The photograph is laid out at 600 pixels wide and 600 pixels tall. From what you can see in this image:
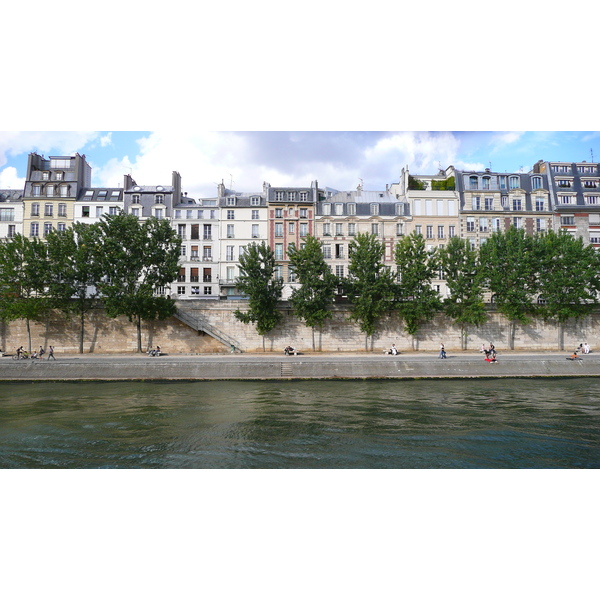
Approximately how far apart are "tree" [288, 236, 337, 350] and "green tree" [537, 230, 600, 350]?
57.7 ft

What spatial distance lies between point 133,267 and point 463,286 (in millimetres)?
26585

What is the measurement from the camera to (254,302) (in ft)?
119

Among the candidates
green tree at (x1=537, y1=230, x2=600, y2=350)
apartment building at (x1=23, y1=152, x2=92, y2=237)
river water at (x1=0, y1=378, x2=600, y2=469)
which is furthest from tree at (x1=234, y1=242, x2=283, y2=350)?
apartment building at (x1=23, y1=152, x2=92, y2=237)

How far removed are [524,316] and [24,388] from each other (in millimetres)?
36278

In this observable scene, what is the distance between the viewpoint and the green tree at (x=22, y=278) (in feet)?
112

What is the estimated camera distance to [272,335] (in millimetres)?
38281

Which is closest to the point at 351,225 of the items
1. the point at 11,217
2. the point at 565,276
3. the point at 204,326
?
the point at 204,326

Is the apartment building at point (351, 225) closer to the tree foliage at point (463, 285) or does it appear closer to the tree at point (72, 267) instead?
the tree foliage at point (463, 285)

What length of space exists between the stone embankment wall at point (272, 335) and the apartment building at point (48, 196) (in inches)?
552

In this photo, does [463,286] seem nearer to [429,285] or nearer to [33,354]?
[429,285]

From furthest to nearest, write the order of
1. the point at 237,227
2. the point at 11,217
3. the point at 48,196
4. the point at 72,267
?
the point at 237,227 < the point at 11,217 < the point at 48,196 < the point at 72,267

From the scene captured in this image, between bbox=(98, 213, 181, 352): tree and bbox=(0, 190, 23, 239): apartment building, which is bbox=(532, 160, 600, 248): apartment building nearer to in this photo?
bbox=(98, 213, 181, 352): tree

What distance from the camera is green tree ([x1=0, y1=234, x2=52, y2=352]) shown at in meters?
34.0

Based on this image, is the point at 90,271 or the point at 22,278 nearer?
the point at 22,278
